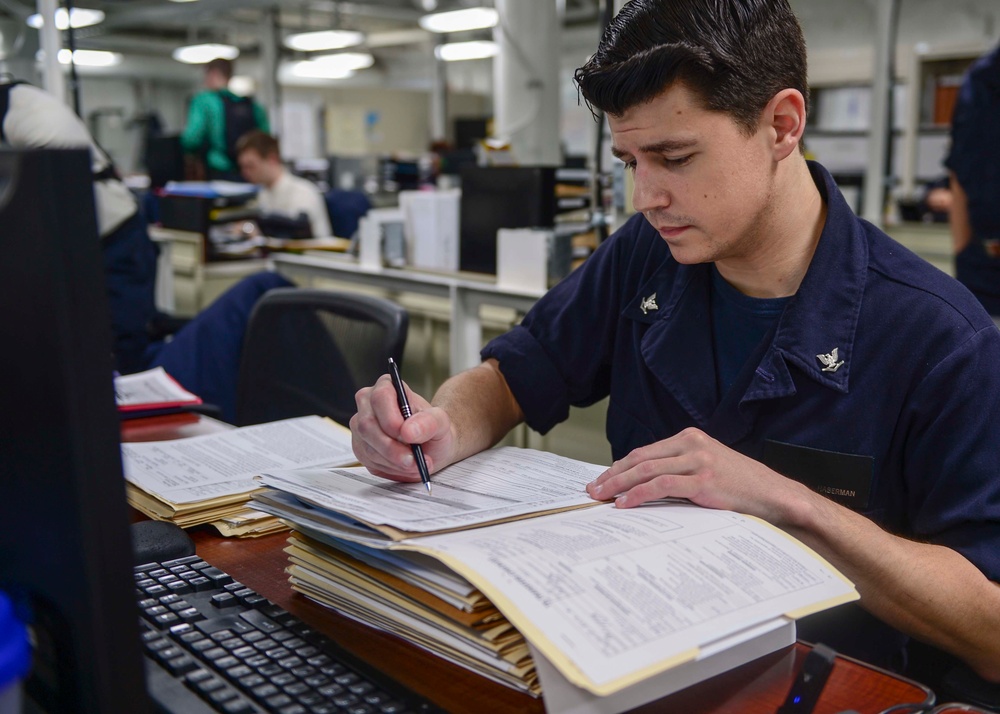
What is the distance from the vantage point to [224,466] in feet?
3.85

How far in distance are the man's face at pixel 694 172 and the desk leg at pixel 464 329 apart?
192cm

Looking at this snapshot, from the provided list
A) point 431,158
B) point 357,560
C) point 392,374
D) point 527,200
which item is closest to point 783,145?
point 392,374

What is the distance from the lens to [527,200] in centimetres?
282

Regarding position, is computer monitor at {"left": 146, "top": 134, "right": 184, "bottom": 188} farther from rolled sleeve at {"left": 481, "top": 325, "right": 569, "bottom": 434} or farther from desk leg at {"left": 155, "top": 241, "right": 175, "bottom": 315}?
rolled sleeve at {"left": 481, "top": 325, "right": 569, "bottom": 434}

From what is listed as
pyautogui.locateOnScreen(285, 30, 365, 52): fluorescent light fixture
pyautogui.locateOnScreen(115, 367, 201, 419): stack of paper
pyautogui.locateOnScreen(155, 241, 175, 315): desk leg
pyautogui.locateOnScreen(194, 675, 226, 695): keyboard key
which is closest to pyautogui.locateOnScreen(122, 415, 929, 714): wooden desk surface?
pyautogui.locateOnScreen(194, 675, 226, 695): keyboard key

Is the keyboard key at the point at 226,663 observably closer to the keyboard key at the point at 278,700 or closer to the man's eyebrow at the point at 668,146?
the keyboard key at the point at 278,700

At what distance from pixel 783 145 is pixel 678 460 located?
44 centimetres

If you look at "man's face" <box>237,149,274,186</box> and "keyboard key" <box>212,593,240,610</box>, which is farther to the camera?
"man's face" <box>237,149,274,186</box>

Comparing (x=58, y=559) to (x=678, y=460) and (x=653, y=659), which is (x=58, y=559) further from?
(x=678, y=460)

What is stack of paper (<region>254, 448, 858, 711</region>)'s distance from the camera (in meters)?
0.62

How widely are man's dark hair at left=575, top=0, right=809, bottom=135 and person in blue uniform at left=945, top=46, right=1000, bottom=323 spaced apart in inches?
63.1

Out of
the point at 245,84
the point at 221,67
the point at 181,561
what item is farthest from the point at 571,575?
the point at 245,84

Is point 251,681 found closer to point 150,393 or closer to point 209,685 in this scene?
point 209,685

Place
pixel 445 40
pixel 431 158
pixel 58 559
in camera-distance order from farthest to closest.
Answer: pixel 445 40 → pixel 431 158 → pixel 58 559
